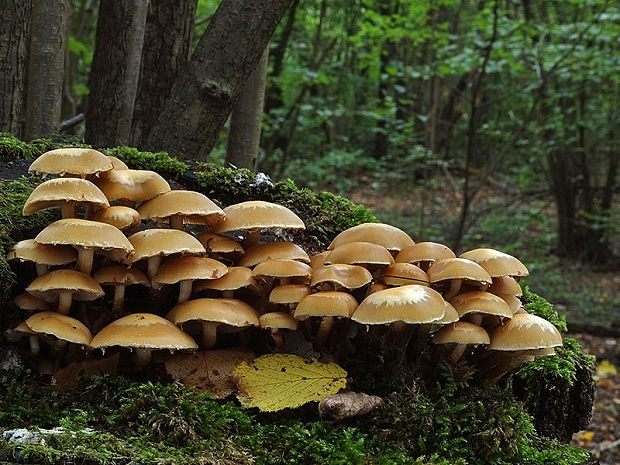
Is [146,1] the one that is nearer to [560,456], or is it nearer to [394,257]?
[394,257]

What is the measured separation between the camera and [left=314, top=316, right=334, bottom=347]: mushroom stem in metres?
2.40

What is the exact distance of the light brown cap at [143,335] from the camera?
207 cm

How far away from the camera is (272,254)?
249cm

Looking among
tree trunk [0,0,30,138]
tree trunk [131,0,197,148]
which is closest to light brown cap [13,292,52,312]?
tree trunk [0,0,30,138]

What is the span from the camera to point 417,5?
9656mm

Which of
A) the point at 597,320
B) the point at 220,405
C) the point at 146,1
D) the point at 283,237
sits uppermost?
the point at 146,1

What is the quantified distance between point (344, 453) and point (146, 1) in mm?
3339

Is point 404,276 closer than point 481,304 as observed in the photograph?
No

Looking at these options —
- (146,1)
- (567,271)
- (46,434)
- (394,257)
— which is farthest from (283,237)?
(567,271)

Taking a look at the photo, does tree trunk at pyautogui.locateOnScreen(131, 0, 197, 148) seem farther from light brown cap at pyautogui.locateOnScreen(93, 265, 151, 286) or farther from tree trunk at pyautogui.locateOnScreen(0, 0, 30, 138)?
light brown cap at pyautogui.locateOnScreen(93, 265, 151, 286)

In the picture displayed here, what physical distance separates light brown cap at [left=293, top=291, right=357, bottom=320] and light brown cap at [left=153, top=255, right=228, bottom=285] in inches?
13.9

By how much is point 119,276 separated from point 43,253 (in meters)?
0.28

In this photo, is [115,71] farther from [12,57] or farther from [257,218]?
[257,218]

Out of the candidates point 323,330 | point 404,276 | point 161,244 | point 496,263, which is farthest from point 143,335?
point 496,263
